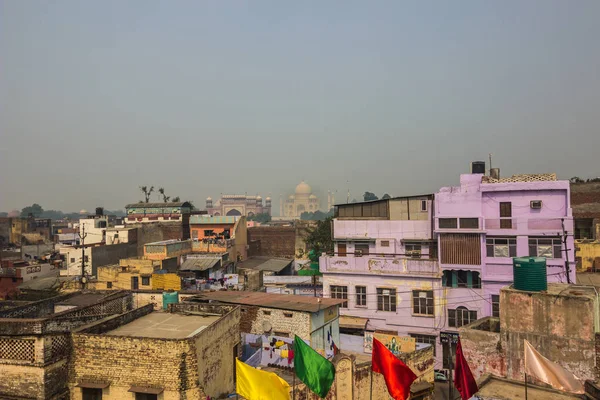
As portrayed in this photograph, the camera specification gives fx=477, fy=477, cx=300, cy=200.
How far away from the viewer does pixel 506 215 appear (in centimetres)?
2552

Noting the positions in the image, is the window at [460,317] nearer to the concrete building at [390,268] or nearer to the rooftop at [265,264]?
the concrete building at [390,268]

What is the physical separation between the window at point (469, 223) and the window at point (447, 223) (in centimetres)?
37

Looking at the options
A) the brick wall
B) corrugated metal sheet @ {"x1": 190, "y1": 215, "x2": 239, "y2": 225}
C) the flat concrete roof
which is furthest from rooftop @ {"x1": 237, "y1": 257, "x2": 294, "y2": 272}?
the flat concrete roof

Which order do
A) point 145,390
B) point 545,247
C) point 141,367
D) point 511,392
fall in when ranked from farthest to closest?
point 545,247 < point 141,367 < point 145,390 < point 511,392

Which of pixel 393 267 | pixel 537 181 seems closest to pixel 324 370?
pixel 393 267

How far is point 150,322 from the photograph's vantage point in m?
16.5

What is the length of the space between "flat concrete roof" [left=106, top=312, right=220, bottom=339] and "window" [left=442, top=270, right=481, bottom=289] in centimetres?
1454

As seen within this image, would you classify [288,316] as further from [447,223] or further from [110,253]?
[110,253]

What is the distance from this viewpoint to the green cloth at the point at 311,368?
11.2 meters

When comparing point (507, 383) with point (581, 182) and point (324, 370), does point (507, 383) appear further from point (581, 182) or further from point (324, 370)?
point (581, 182)

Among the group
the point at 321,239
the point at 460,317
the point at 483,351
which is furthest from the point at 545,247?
the point at 321,239

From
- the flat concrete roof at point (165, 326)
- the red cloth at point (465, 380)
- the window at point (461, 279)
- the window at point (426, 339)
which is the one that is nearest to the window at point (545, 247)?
the window at point (461, 279)

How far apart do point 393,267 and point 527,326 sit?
45.6 feet

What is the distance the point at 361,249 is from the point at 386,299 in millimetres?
3510
